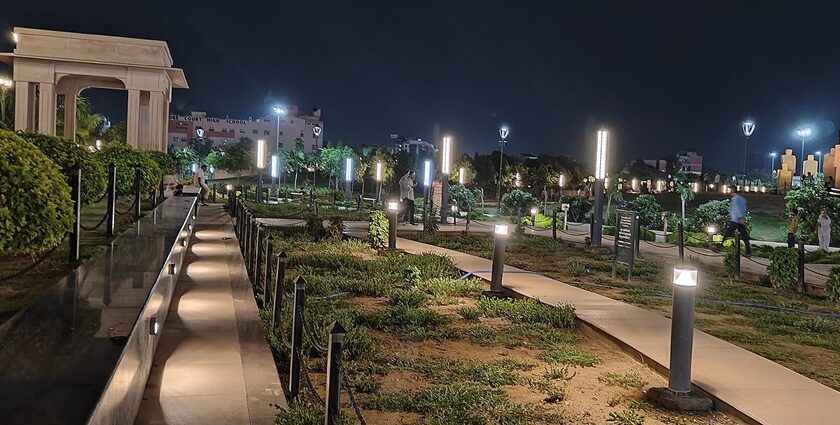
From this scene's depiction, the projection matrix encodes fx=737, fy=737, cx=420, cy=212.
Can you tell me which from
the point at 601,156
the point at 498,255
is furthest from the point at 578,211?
the point at 498,255

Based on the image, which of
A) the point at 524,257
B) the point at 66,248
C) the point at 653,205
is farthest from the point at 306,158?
the point at 66,248

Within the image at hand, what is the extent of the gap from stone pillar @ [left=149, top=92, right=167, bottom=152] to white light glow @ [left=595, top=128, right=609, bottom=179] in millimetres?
23429

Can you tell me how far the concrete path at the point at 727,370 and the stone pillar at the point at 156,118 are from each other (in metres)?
28.3

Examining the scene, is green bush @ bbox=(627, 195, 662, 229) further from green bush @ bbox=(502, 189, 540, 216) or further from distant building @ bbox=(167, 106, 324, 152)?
distant building @ bbox=(167, 106, 324, 152)

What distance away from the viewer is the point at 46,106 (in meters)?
32.1

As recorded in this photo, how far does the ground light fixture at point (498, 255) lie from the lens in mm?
10820

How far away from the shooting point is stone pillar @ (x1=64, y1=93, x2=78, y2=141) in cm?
3428

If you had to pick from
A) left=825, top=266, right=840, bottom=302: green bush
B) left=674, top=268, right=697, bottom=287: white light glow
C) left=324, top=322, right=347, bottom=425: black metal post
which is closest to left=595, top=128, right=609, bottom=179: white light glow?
left=825, top=266, right=840, bottom=302: green bush

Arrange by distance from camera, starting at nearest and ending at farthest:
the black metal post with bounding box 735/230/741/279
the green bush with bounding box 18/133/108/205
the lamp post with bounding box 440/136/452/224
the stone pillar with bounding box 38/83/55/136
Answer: the green bush with bounding box 18/133/108/205 → the black metal post with bounding box 735/230/741/279 → the lamp post with bounding box 440/136/452/224 → the stone pillar with bounding box 38/83/55/136

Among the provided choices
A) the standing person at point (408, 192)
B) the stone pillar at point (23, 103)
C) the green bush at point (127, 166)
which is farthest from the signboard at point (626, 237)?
the stone pillar at point (23, 103)

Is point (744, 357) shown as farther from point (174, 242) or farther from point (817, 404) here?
point (174, 242)

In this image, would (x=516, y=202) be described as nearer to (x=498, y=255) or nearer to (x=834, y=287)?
(x=834, y=287)

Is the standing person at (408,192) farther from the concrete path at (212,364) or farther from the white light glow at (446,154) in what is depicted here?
the concrete path at (212,364)

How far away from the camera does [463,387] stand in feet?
20.1
